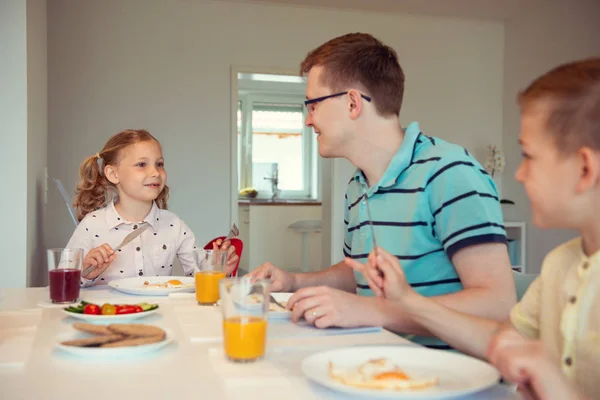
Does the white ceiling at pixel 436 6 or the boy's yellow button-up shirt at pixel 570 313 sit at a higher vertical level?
the white ceiling at pixel 436 6

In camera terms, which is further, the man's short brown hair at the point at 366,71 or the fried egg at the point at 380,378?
the man's short brown hair at the point at 366,71

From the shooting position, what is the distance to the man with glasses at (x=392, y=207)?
1.28 m

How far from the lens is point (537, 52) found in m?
5.50

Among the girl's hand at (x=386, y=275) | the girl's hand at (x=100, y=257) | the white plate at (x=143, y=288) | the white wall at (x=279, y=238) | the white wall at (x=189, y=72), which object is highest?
the white wall at (x=189, y=72)

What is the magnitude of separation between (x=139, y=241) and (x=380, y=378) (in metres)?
1.76

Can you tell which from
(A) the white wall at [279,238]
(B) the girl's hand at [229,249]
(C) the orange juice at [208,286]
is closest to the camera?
(C) the orange juice at [208,286]

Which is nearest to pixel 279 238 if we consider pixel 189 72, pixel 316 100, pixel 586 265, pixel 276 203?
pixel 276 203

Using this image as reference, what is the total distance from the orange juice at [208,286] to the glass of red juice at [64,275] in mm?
320

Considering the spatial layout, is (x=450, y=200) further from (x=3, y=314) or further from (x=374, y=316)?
(x=3, y=314)

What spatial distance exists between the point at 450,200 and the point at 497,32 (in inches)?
205

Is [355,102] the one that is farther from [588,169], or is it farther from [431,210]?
[588,169]


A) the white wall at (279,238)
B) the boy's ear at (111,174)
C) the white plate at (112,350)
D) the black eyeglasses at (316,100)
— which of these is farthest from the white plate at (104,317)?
the white wall at (279,238)

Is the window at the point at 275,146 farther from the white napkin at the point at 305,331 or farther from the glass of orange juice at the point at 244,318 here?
the glass of orange juice at the point at 244,318

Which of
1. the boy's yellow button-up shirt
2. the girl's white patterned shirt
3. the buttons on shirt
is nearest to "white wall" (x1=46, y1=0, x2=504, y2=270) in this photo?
the girl's white patterned shirt
